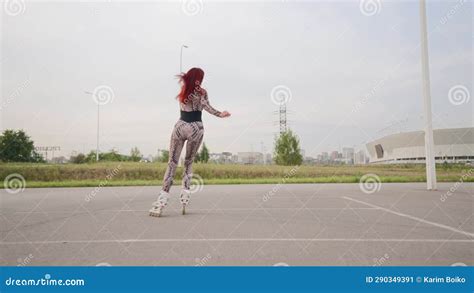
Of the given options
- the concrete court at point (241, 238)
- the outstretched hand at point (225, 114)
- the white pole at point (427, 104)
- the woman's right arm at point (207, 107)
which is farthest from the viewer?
the white pole at point (427, 104)

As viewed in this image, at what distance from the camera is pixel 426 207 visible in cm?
609

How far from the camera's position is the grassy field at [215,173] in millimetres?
15180

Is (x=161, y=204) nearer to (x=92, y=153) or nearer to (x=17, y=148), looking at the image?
(x=17, y=148)

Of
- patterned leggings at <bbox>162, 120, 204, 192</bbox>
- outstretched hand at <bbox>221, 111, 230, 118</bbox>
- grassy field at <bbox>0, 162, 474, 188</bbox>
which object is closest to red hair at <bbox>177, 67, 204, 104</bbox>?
patterned leggings at <bbox>162, 120, 204, 192</bbox>

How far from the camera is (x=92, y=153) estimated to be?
1845cm

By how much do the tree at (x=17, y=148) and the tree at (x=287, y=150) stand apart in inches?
485

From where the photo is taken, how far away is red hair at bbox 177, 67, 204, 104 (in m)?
4.89

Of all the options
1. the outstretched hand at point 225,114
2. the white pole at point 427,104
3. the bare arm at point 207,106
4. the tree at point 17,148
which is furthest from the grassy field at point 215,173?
the outstretched hand at point 225,114

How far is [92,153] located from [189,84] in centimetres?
1545

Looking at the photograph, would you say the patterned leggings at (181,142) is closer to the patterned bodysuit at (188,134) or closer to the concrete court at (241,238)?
the patterned bodysuit at (188,134)

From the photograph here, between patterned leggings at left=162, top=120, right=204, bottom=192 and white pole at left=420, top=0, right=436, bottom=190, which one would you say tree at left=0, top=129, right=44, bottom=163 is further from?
white pole at left=420, top=0, right=436, bottom=190

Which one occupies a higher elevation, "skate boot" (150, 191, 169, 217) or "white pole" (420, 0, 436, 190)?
"white pole" (420, 0, 436, 190)

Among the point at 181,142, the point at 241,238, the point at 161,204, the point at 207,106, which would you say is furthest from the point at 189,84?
the point at 241,238

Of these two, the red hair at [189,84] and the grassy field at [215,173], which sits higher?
the red hair at [189,84]
